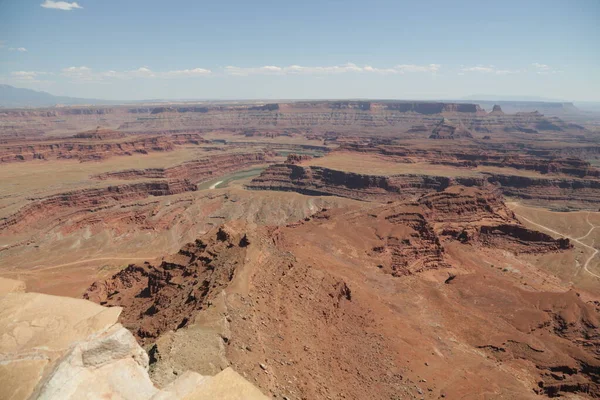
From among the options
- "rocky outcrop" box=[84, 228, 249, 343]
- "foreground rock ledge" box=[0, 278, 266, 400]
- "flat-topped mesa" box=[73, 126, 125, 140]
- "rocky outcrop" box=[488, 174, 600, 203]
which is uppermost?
"flat-topped mesa" box=[73, 126, 125, 140]

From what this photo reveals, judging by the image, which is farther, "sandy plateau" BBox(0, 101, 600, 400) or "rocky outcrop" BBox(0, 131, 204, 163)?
"rocky outcrop" BBox(0, 131, 204, 163)

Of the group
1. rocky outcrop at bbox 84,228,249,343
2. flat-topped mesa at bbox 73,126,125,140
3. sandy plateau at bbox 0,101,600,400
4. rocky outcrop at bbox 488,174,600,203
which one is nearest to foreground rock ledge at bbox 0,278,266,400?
sandy plateau at bbox 0,101,600,400

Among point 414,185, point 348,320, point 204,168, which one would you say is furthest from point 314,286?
point 204,168

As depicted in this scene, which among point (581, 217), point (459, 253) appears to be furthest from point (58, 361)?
point (581, 217)

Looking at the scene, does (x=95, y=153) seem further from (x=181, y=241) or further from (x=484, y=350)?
(x=484, y=350)

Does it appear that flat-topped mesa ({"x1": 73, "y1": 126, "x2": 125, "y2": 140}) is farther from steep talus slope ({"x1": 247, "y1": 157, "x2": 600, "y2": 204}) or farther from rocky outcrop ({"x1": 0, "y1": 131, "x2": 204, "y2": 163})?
steep talus slope ({"x1": 247, "y1": 157, "x2": 600, "y2": 204})
